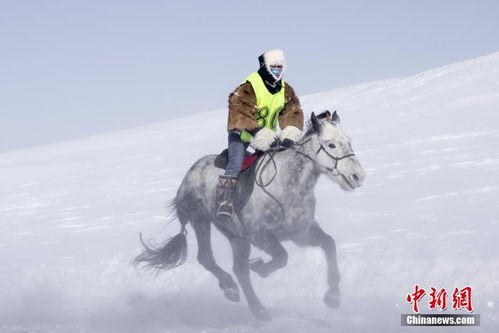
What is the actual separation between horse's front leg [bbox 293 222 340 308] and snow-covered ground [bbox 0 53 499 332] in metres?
0.18

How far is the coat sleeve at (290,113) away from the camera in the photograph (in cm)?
699

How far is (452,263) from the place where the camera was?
7938 millimetres

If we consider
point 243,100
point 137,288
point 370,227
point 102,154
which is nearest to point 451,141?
point 370,227

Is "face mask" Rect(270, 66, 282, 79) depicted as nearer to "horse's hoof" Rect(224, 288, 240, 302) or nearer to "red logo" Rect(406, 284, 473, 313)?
"horse's hoof" Rect(224, 288, 240, 302)

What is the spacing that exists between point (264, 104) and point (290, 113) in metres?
0.30

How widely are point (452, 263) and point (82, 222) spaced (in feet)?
26.5

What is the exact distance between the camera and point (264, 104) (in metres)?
6.88

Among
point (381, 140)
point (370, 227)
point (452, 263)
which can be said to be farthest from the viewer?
point (381, 140)

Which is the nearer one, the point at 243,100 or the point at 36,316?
the point at 243,100

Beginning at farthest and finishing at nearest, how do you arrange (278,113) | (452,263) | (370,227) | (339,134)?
1. (370,227)
2. (452,263)
3. (278,113)
4. (339,134)

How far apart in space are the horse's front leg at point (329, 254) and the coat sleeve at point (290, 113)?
1.06m

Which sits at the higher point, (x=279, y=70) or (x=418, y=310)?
(x=279, y=70)

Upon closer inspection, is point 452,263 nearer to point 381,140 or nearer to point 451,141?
point 451,141

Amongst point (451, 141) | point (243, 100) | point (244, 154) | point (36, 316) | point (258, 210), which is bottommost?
point (451, 141)
